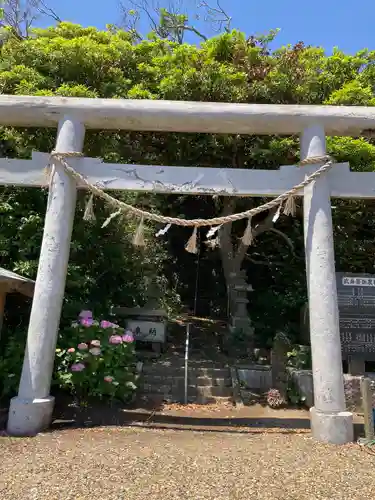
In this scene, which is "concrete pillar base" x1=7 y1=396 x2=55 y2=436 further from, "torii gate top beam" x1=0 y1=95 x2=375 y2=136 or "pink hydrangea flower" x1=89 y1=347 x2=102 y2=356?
"torii gate top beam" x1=0 y1=95 x2=375 y2=136

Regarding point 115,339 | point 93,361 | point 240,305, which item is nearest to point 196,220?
point 115,339

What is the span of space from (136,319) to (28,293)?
346 cm

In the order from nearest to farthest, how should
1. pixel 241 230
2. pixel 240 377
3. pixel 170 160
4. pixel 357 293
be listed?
pixel 357 293 < pixel 240 377 < pixel 170 160 < pixel 241 230

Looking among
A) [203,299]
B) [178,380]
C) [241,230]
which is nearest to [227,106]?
[178,380]

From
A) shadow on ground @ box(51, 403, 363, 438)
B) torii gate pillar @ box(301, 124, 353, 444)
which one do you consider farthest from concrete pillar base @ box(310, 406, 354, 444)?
shadow on ground @ box(51, 403, 363, 438)

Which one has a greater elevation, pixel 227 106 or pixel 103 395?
pixel 227 106

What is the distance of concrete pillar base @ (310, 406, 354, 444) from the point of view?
14.4 feet

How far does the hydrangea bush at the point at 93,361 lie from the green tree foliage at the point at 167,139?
4.17 feet

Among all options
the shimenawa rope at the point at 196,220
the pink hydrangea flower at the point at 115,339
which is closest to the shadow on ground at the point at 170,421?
the pink hydrangea flower at the point at 115,339

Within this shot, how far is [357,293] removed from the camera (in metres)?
7.16

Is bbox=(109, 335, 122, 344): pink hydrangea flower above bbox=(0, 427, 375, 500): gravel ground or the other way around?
above

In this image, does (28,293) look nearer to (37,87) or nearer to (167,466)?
(167,466)

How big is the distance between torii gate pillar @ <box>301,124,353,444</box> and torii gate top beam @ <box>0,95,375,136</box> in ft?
0.77

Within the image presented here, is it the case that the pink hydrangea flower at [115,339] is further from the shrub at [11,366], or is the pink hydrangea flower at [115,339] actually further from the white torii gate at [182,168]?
the shrub at [11,366]
